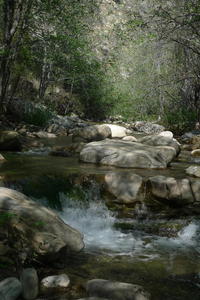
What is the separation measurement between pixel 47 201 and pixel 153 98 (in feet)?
35.5

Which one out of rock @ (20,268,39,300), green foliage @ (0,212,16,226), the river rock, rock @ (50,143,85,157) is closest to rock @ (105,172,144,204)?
green foliage @ (0,212,16,226)

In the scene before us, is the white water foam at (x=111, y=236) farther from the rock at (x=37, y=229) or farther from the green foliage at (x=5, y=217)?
the green foliage at (x=5, y=217)

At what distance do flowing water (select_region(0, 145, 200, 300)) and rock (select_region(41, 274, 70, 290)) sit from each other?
24 cm

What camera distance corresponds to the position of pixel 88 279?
405 cm

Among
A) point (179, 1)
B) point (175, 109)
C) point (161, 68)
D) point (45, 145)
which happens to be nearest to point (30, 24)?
point (45, 145)

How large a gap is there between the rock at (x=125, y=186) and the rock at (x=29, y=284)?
9.80 ft

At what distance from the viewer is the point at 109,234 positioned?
5840mm

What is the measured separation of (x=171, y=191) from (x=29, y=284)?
3.53 meters

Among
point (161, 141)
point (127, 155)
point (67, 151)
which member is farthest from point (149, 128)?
point (127, 155)

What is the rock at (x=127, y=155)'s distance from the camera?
8.41m

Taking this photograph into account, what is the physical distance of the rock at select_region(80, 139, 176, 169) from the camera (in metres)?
8.41

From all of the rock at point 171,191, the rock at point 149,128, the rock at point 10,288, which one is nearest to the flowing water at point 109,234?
the rock at point 171,191

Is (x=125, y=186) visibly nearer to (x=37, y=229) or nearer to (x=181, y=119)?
(x=37, y=229)

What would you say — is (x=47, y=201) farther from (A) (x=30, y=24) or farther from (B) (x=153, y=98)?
(B) (x=153, y=98)
